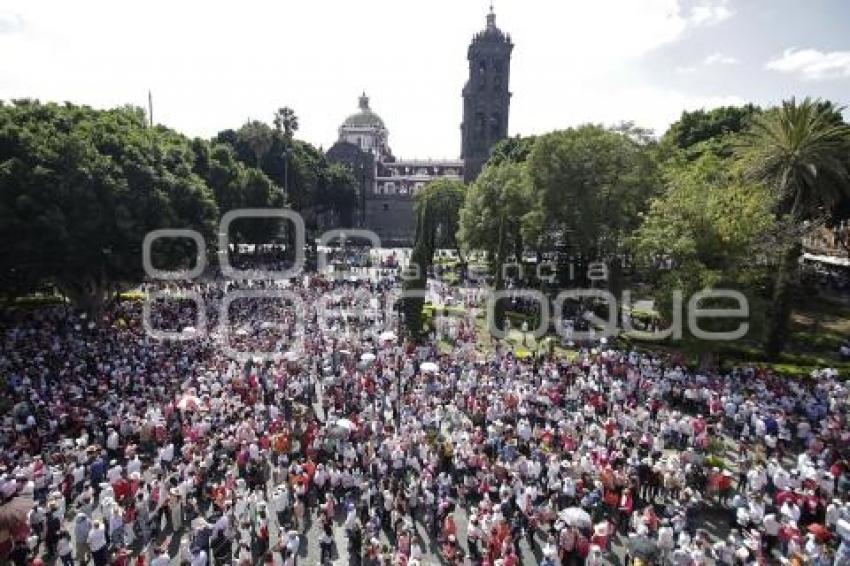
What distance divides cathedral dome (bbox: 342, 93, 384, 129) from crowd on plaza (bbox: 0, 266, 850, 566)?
95.2 metres

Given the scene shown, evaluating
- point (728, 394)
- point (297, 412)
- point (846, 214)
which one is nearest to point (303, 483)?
point (297, 412)

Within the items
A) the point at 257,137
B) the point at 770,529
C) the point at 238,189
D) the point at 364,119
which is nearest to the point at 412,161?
the point at 364,119

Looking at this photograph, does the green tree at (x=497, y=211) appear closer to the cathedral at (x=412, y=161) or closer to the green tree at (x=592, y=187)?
the green tree at (x=592, y=187)

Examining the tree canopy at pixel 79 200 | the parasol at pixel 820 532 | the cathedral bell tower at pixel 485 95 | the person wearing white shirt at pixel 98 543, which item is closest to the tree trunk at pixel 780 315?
the parasol at pixel 820 532

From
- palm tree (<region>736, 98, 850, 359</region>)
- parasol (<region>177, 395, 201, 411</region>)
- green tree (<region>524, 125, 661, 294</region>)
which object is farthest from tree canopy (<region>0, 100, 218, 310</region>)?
palm tree (<region>736, 98, 850, 359</region>)

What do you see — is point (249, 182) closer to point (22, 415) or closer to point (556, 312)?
point (556, 312)

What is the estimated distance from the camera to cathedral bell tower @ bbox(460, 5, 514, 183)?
3197 inches

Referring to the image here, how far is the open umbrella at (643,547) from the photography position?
507 inches

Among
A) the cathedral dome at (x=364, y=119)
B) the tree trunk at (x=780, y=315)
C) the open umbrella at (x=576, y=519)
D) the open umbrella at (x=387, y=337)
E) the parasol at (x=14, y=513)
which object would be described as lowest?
the open umbrella at (x=576, y=519)

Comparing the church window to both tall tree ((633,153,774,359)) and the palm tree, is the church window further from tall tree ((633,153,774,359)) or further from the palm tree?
tall tree ((633,153,774,359))

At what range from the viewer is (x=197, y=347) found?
89.8 feet

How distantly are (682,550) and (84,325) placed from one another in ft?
88.3

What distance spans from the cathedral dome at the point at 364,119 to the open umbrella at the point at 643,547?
111132 mm

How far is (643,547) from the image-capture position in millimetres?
12891
